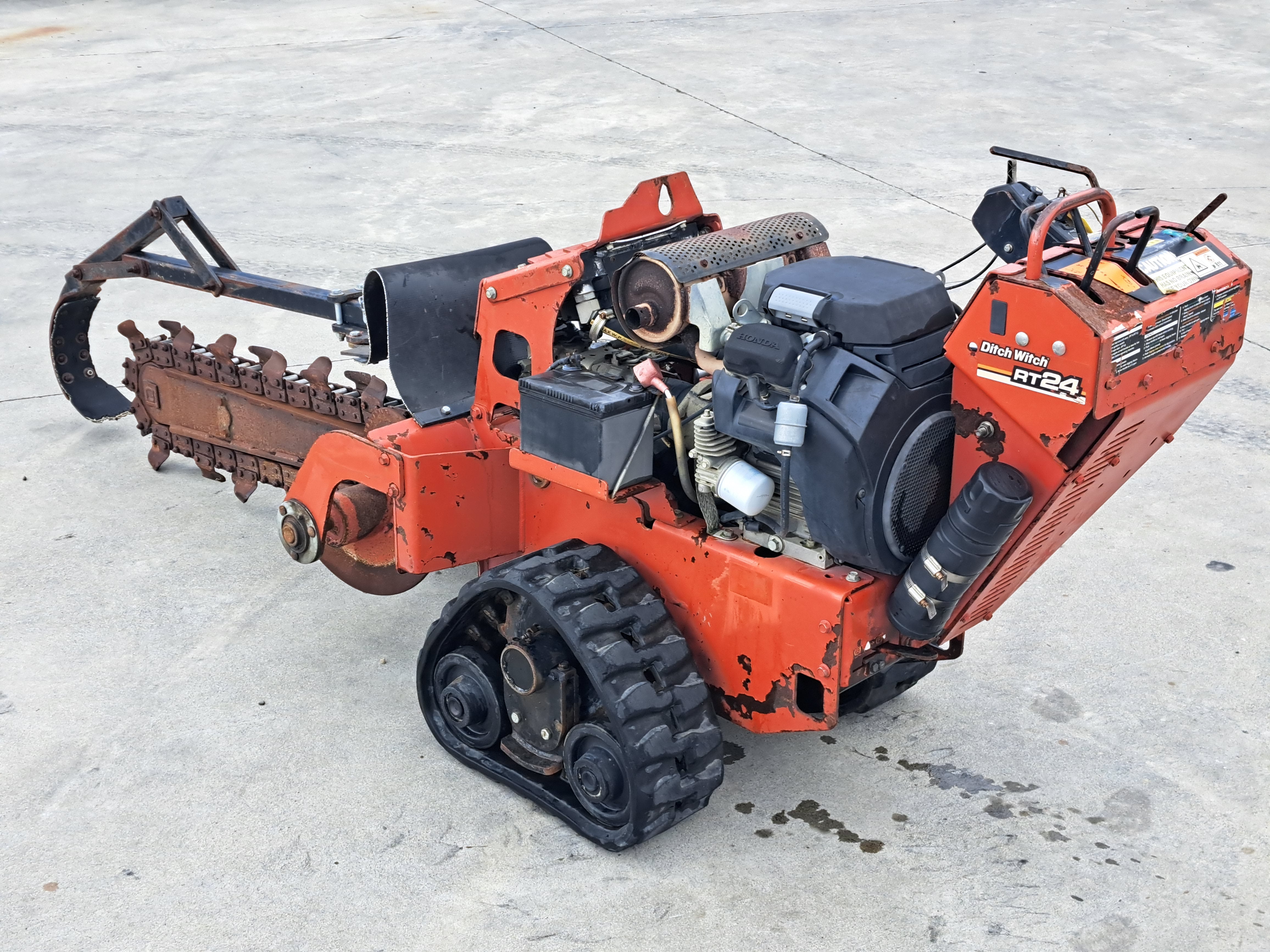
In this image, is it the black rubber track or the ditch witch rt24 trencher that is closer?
the ditch witch rt24 trencher

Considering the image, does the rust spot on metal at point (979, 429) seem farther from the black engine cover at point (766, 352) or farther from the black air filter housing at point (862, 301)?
the black engine cover at point (766, 352)

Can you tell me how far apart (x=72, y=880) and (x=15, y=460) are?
127 inches

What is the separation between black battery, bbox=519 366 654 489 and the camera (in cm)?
411

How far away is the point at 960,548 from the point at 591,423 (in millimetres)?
1106

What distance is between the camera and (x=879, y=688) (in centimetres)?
486

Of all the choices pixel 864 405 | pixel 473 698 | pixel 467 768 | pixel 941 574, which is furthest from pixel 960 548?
pixel 467 768

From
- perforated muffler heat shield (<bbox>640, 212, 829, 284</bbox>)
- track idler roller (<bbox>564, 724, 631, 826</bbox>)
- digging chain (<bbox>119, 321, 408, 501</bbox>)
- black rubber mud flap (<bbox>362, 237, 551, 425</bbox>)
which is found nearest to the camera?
perforated muffler heat shield (<bbox>640, 212, 829, 284</bbox>)

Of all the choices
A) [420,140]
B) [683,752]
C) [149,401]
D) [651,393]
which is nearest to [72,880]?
[683,752]

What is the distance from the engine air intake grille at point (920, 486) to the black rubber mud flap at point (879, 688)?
3.32 ft

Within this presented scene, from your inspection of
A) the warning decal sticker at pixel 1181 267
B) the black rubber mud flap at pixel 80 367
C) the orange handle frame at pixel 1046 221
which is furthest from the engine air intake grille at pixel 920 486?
the black rubber mud flap at pixel 80 367

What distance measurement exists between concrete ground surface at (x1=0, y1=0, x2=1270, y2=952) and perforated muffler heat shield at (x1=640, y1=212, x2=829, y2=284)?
5.38 ft

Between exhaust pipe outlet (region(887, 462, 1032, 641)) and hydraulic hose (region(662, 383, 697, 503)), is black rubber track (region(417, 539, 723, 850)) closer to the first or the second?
hydraulic hose (region(662, 383, 697, 503))

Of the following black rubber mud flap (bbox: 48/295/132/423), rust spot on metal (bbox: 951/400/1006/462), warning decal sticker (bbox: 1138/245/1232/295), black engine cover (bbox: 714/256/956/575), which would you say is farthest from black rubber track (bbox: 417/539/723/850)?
black rubber mud flap (bbox: 48/295/132/423)

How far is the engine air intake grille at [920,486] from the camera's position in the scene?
147 inches
